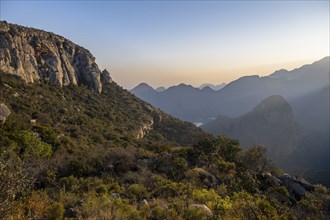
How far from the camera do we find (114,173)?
525 inches

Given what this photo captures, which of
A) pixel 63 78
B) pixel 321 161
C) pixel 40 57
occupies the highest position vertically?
pixel 40 57

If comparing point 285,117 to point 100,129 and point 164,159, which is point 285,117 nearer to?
point 100,129

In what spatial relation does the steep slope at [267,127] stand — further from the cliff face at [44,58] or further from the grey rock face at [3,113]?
the grey rock face at [3,113]

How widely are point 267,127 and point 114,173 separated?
159572 millimetres

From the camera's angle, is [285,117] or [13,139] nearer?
[13,139]

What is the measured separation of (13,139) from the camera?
21656 millimetres

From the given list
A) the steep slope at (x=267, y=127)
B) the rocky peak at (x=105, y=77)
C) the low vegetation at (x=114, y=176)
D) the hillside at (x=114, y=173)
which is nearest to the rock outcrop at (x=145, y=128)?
the hillside at (x=114, y=173)

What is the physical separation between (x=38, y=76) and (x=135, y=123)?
59.0 feet

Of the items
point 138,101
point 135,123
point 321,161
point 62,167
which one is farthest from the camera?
point 321,161

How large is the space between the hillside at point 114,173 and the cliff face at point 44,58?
1705 mm

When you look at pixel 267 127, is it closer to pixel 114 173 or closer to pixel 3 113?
pixel 3 113

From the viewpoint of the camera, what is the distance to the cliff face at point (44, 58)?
135 feet

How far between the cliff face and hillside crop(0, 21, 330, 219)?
1.70 metres

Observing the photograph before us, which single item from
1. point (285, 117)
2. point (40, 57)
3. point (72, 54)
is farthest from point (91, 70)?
point (285, 117)
